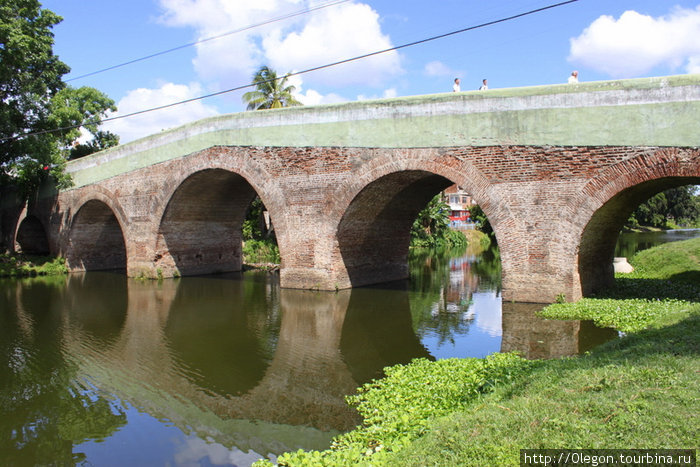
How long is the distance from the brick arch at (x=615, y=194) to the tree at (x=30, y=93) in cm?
1373

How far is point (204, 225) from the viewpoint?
56.6 feet

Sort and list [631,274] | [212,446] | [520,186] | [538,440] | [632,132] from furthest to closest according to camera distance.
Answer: [631,274] → [520,186] → [632,132] → [212,446] → [538,440]

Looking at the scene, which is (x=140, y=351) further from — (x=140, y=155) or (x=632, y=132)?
(x=140, y=155)

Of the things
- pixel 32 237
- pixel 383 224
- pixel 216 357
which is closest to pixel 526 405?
pixel 216 357

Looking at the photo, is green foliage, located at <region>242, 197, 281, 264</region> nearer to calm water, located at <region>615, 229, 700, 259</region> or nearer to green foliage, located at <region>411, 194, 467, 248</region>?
green foliage, located at <region>411, 194, 467, 248</region>

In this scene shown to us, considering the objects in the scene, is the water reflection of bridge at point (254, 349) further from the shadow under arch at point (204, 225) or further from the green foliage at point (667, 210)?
the green foliage at point (667, 210)

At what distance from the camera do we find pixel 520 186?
9875 millimetres

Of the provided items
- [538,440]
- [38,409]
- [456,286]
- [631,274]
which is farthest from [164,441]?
[631,274]

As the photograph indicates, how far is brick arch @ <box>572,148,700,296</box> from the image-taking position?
332 inches

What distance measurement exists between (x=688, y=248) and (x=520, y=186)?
8658 millimetres

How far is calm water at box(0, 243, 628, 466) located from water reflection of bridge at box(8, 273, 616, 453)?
2 centimetres

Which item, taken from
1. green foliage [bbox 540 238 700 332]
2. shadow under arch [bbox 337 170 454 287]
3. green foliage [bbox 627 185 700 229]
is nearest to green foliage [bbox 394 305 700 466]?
green foliage [bbox 540 238 700 332]

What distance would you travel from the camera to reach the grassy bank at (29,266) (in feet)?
62.4

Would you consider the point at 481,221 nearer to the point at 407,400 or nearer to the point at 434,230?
the point at 434,230
